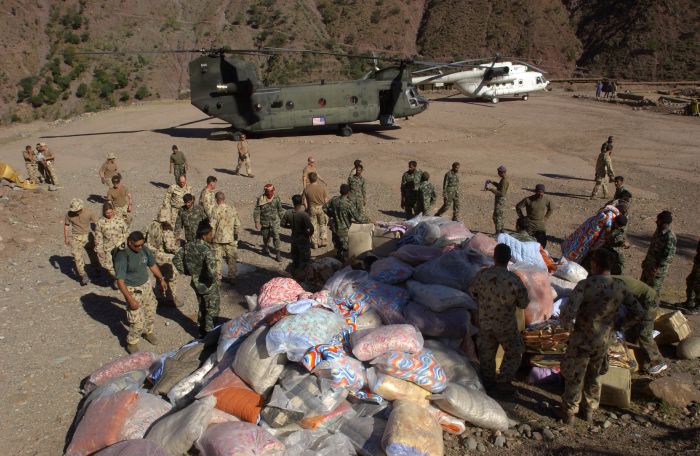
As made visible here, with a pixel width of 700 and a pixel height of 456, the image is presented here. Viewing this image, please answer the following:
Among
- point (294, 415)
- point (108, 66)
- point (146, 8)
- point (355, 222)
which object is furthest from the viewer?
point (146, 8)

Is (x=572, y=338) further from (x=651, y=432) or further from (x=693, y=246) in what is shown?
(x=693, y=246)

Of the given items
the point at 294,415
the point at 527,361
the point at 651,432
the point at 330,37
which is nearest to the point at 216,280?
the point at 294,415

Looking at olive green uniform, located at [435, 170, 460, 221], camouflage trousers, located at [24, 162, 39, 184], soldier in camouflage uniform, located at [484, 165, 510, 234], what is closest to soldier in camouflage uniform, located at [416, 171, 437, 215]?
olive green uniform, located at [435, 170, 460, 221]

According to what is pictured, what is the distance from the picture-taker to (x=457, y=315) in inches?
204

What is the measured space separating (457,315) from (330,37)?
4289 cm

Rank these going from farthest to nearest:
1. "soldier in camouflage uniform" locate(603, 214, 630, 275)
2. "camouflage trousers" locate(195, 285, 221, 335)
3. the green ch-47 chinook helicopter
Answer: the green ch-47 chinook helicopter, "soldier in camouflage uniform" locate(603, 214, 630, 275), "camouflage trousers" locate(195, 285, 221, 335)

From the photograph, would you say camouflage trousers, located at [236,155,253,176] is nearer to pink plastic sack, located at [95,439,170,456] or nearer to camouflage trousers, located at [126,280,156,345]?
camouflage trousers, located at [126,280,156,345]

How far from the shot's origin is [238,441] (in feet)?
12.3

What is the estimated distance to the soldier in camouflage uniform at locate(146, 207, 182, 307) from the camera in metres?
7.11

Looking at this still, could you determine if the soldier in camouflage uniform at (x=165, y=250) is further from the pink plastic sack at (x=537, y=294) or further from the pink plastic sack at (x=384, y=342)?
the pink plastic sack at (x=537, y=294)

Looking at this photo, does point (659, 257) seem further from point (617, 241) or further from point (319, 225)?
point (319, 225)

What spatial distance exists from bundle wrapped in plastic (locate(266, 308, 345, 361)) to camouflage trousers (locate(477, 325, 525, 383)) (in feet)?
4.58

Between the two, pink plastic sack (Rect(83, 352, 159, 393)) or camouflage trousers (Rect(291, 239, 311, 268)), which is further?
camouflage trousers (Rect(291, 239, 311, 268))

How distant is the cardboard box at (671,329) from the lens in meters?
5.56
